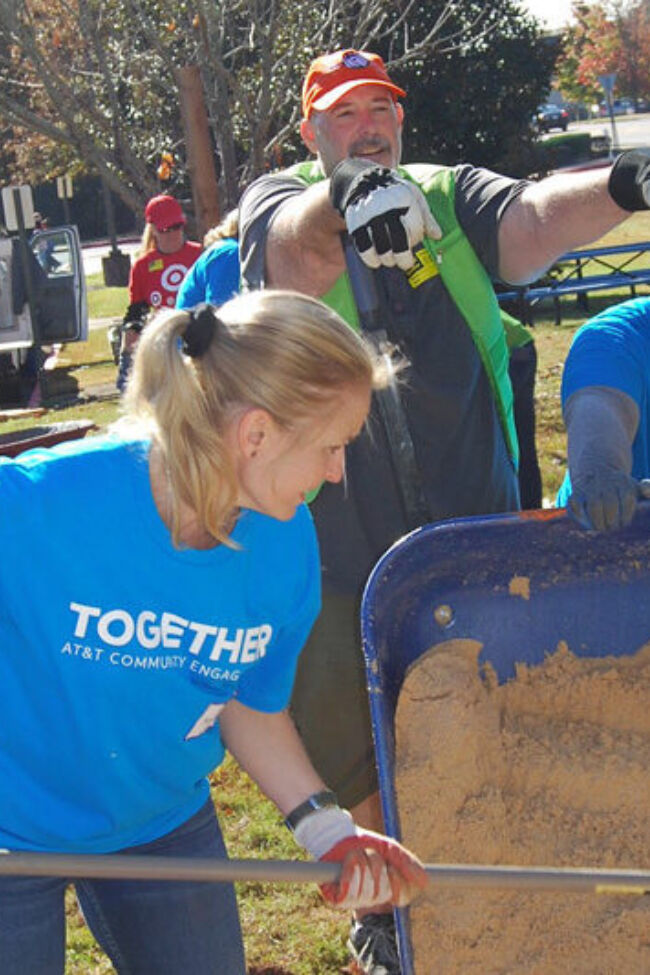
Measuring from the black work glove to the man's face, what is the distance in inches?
25.0

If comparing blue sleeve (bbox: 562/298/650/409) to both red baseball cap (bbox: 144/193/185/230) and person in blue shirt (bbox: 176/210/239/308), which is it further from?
red baseball cap (bbox: 144/193/185/230)

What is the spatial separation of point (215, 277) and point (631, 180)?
110cm

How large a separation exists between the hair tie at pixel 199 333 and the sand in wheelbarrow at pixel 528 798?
908 millimetres

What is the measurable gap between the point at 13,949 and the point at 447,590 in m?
1.06

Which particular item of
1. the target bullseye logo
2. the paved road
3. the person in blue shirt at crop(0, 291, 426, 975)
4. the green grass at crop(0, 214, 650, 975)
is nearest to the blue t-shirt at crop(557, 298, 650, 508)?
the person in blue shirt at crop(0, 291, 426, 975)

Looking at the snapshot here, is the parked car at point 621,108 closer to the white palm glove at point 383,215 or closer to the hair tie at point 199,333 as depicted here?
the white palm glove at point 383,215

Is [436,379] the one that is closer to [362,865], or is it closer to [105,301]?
[362,865]

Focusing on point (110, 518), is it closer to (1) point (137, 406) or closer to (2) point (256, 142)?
(1) point (137, 406)

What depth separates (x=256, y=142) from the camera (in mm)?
8758

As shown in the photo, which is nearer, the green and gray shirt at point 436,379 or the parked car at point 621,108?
the green and gray shirt at point 436,379

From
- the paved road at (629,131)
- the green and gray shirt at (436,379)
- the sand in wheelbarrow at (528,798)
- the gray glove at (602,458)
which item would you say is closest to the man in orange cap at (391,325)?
the green and gray shirt at (436,379)

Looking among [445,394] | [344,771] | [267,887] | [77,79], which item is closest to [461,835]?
[344,771]

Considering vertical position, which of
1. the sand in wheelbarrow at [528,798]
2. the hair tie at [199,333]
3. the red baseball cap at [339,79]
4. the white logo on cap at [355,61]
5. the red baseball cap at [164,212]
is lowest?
the sand in wheelbarrow at [528,798]

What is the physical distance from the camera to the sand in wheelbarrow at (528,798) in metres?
2.45
